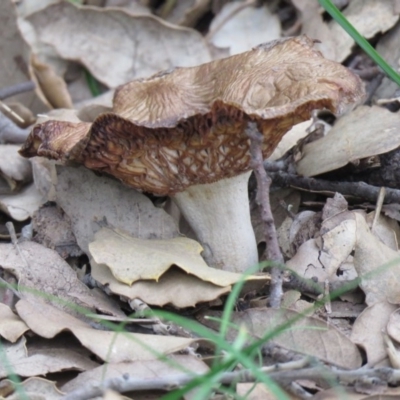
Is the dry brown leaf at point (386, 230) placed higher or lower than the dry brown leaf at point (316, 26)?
lower

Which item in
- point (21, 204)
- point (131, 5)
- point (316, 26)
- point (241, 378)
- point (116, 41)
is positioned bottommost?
point (21, 204)

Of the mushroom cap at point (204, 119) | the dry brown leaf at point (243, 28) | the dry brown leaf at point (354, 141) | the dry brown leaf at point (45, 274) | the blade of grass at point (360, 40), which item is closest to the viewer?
the mushroom cap at point (204, 119)

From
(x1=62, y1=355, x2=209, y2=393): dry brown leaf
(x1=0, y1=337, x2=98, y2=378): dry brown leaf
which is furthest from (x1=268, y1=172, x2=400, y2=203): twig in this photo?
→ (x1=0, y1=337, x2=98, y2=378): dry brown leaf

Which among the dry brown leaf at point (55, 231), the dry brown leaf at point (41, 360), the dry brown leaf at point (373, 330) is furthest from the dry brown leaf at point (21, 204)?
the dry brown leaf at point (373, 330)

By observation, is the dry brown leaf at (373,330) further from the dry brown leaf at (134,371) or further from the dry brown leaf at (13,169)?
the dry brown leaf at (13,169)

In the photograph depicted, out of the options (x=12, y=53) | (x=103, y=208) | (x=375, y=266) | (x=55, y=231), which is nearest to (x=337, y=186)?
(x=375, y=266)

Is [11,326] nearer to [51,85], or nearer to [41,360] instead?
[41,360]
